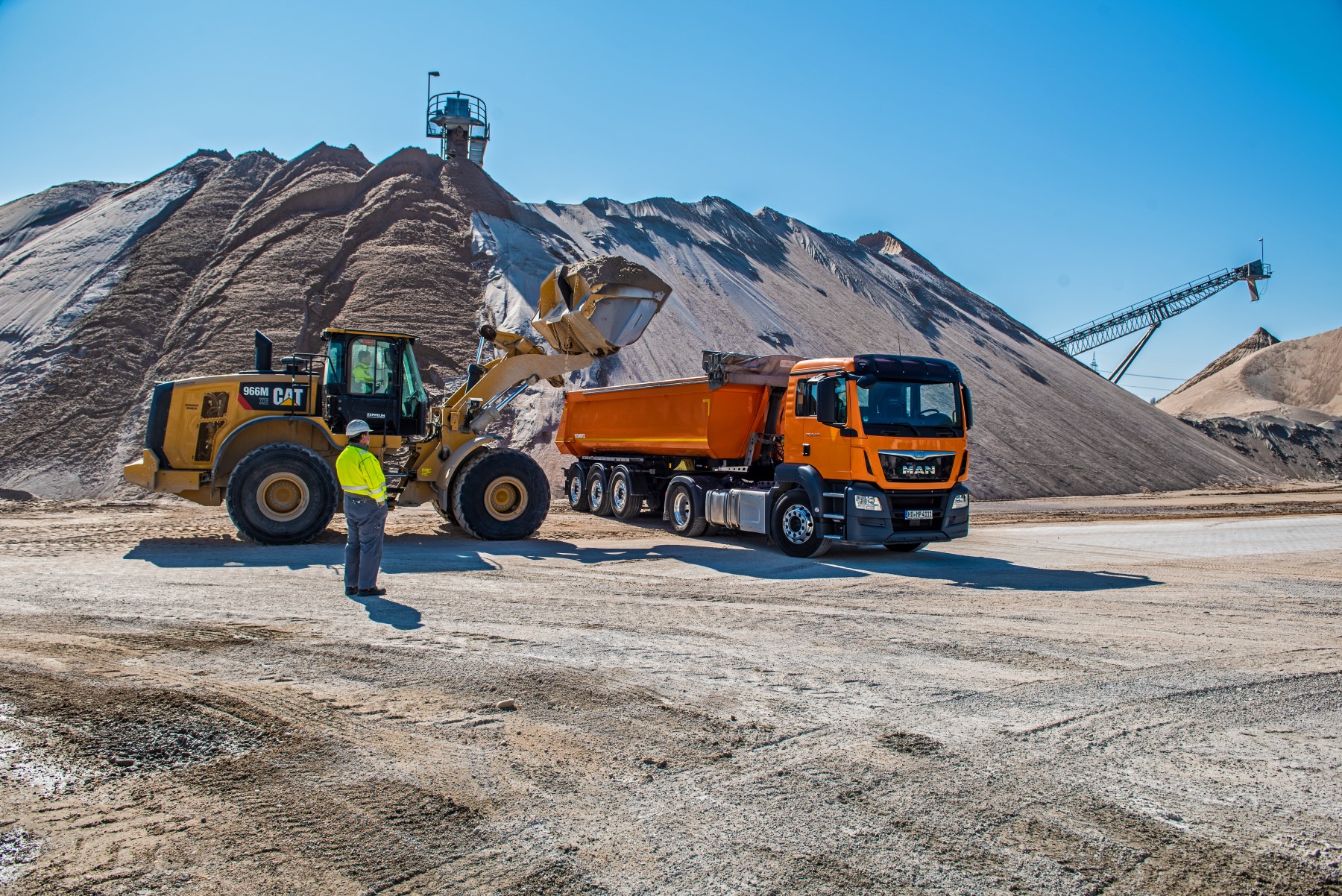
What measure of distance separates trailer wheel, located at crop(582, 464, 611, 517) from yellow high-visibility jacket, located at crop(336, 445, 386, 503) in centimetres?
891

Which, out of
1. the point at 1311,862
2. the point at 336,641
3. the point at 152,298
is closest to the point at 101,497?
the point at 152,298

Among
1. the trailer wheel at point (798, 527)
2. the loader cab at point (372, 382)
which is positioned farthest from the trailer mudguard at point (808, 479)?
the loader cab at point (372, 382)

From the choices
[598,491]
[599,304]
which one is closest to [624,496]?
[598,491]

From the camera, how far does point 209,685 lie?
5.28 m

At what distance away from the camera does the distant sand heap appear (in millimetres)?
46406

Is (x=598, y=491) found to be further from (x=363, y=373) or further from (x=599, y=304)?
(x=363, y=373)

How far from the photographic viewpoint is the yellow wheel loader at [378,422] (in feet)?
40.4

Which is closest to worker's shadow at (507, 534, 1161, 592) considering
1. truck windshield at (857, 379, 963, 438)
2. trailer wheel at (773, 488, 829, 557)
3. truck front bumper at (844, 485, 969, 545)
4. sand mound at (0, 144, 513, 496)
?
trailer wheel at (773, 488, 829, 557)

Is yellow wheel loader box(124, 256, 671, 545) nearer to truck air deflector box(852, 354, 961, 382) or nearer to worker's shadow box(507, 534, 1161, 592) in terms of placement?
worker's shadow box(507, 534, 1161, 592)

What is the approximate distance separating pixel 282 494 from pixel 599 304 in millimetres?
5219

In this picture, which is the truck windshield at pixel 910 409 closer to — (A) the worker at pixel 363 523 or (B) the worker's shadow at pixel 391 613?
(A) the worker at pixel 363 523

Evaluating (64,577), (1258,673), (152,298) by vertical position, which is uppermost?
(152,298)

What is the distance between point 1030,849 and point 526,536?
1092cm

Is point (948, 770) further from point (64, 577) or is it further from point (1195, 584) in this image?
point (64, 577)
